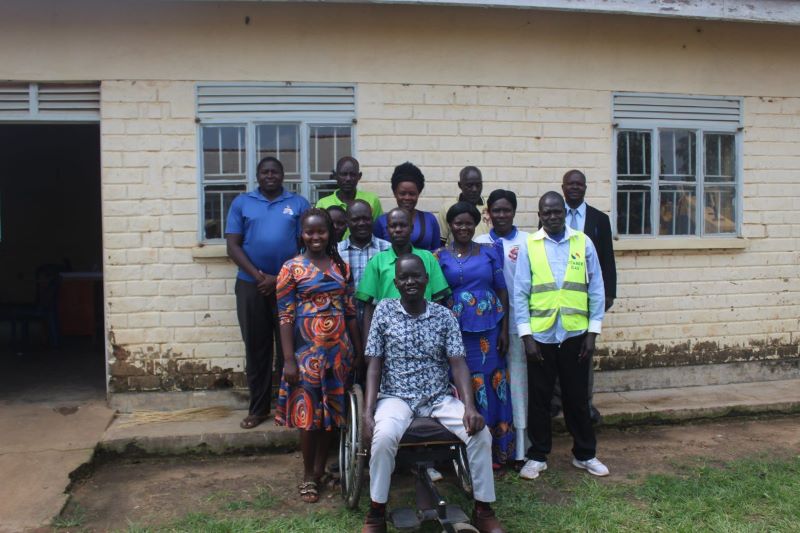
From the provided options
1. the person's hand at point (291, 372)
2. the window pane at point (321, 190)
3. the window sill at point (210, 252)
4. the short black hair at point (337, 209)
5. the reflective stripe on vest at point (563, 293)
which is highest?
the window pane at point (321, 190)

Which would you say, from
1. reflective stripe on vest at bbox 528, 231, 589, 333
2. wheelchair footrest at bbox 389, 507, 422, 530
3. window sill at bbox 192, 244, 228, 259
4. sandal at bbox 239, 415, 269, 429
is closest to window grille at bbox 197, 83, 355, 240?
window sill at bbox 192, 244, 228, 259

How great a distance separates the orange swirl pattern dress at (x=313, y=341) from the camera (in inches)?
158

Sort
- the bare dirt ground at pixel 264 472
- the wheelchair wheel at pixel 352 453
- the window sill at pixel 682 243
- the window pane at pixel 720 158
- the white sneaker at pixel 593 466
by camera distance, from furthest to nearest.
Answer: the window pane at pixel 720 158, the window sill at pixel 682 243, the white sneaker at pixel 593 466, the bare dirt ground at pixel 264 472, the wheelchair wheel at pixel 352 453

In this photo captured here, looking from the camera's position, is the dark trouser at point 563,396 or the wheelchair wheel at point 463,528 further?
the dark trouser at point 563,396

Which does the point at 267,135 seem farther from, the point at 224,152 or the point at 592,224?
the point at 592,224

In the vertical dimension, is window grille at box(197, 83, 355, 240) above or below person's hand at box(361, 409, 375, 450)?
above

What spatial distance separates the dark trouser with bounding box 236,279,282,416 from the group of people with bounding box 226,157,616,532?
0.04 ft

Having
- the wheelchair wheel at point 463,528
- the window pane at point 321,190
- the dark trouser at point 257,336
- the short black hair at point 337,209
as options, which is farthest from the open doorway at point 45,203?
the wheelchair wheel at point 463,528

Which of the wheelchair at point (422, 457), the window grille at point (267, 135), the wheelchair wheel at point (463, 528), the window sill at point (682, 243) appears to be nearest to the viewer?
the wheelchair wheel at point (463, 528)

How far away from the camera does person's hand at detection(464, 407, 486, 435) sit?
3572mm

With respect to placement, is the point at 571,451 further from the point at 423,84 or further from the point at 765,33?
the point at 765,33

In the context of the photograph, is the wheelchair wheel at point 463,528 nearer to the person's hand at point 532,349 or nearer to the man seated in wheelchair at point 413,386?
the man seated in wheelchair at point 413,386

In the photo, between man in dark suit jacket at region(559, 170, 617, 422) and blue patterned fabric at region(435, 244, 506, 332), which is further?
man in dark suit jacket at region(559, 170, 617, 422)

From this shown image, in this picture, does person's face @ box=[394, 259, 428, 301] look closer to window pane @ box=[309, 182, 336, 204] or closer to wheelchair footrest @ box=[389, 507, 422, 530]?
wheelchair footrest @ box=[389, 507, 422, 530]
